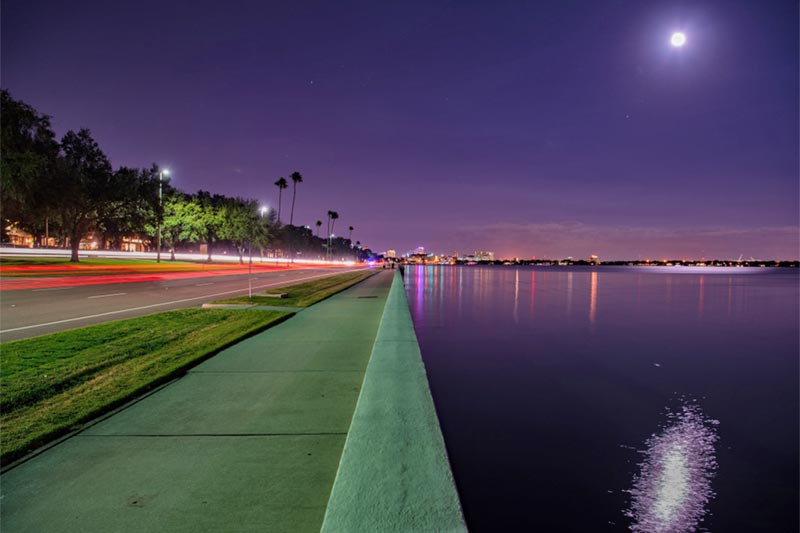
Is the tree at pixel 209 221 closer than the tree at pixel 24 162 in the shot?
No

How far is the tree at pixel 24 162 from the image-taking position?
29.0m

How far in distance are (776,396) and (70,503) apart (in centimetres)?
1161

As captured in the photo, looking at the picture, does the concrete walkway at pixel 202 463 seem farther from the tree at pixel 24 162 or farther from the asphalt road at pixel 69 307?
the tree at pixel 24 162

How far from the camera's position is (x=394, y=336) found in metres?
9.60

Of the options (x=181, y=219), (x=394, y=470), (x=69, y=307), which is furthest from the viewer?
(x=181, y=219)

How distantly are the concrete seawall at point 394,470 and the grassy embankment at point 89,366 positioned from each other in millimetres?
3215

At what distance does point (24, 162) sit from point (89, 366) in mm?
31216

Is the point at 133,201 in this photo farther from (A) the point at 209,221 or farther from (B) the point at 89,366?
(B) the point at 89,366

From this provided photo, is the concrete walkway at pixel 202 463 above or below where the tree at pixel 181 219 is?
below

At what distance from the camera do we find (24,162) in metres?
29.5

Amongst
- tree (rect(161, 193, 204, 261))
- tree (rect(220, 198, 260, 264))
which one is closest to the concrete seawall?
tree (rect(161, 193, 204, 261))

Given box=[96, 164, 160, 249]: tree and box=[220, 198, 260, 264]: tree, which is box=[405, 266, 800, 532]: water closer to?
box=[96, 164, 160, 249]: tree

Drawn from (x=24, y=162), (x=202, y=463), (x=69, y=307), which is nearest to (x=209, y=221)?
(x=24, y=162)

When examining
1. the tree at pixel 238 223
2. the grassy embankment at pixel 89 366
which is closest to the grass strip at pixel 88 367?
the grassy embankment at pixel 89 366
